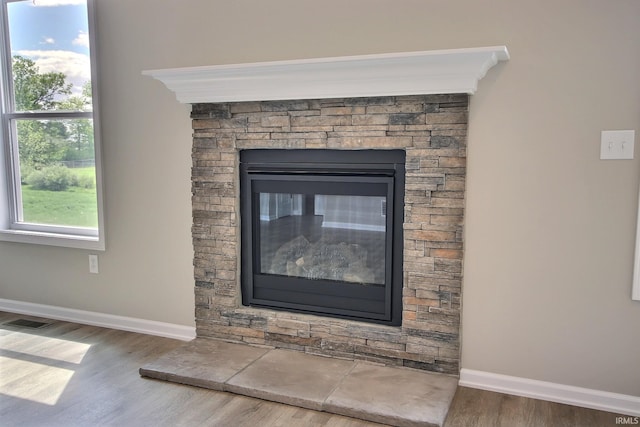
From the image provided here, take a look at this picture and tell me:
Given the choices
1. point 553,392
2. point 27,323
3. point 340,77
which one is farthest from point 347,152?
point 27,323

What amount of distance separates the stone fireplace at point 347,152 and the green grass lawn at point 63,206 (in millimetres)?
842

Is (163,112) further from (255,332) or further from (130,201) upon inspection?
(255,332)

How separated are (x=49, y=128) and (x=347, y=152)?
2059 mm

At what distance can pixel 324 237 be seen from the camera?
2893 mm

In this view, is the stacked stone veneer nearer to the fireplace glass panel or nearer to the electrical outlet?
the fireplace glass panel

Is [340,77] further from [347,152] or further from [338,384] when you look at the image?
[338,384]

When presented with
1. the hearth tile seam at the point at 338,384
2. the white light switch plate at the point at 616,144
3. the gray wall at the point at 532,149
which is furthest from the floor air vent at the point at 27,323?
the white light switch plate at the point at 616,144

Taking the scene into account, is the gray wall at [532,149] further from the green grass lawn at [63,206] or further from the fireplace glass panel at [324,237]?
the green grass lawn at [63,206]

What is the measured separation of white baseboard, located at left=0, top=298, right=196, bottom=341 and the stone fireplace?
0.31 metres

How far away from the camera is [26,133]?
3609 millimetres

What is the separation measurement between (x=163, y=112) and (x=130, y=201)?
58 centimetres

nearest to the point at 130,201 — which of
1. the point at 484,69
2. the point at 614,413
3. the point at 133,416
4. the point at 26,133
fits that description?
the point at 26,133

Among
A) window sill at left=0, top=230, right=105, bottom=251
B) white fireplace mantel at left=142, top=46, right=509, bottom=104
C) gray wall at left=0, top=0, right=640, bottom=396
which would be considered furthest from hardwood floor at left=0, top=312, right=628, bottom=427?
white fireplace mantel at left=142, top=46, right=509, bottom=104

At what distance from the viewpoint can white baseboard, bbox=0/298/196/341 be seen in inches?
126
